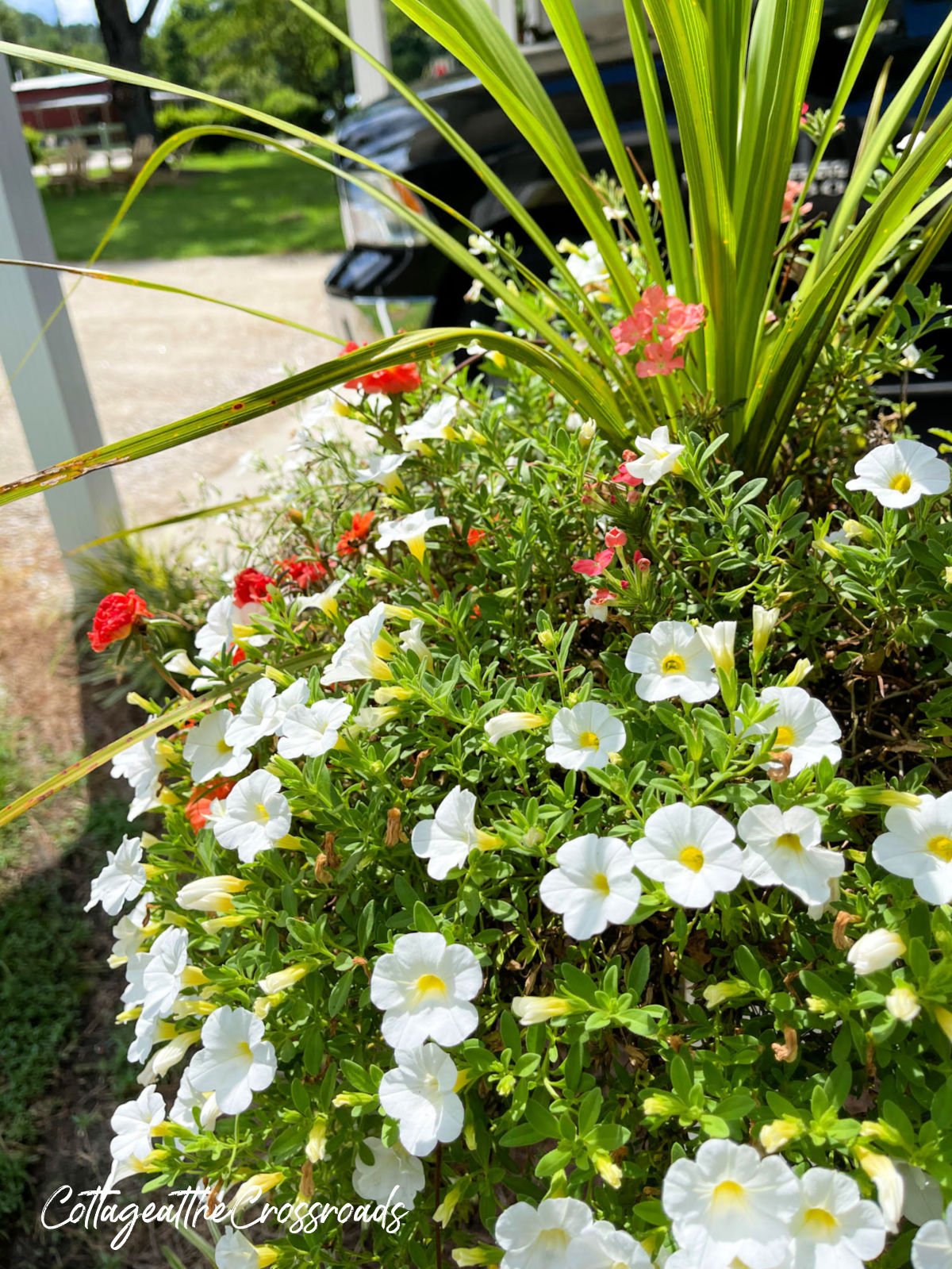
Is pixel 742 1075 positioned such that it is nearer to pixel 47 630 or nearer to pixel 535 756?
pixel 535 756

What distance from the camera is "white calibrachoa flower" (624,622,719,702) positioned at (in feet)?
2.65

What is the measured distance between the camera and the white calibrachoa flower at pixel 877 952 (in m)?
0.67

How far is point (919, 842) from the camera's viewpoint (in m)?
0.70

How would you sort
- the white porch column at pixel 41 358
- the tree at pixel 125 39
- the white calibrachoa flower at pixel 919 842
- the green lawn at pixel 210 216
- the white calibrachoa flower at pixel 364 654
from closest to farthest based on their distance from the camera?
the white calibrachoa flower at pixel 919 842 → the white calibrachoa flower at pixel 364 654 → the white porch column at pixel 41 358 → the green lawn at pixel 210 216 → the tree at pixel 125 39

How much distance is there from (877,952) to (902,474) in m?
0.43

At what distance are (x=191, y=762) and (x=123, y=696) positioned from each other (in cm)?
148

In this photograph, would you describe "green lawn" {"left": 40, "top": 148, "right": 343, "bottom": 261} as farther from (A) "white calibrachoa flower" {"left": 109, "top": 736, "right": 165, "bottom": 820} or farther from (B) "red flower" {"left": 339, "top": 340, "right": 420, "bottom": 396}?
(A) "white calibrachoa flower" {"left": 109, "top": 736, "right": 165, "bottom": 820}

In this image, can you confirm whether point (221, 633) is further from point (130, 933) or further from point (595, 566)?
point (595, 566)

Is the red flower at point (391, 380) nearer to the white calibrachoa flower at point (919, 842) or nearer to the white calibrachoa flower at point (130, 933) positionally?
the white calibrachoa flower at point (130, 933)

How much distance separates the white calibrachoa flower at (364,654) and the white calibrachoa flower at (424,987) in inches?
11.0

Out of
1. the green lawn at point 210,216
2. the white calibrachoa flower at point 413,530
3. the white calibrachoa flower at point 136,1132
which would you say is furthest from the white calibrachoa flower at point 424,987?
the green lawn at point 210,216

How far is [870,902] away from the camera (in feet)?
2.48

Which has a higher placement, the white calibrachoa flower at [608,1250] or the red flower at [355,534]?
the red flower at [355,534]

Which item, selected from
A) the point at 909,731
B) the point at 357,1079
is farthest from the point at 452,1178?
the point at 909,731
